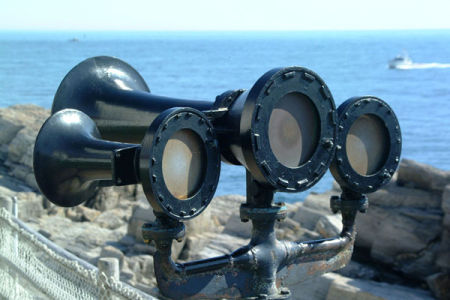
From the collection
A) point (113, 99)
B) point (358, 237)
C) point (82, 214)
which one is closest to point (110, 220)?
point (82, 214)

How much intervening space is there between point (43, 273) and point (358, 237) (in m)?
5.11

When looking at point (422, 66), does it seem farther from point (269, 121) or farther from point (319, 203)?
point (269, 121)

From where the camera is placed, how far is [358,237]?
8938mm

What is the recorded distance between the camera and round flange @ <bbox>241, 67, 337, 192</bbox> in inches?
95.2

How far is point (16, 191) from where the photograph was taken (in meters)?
11.9

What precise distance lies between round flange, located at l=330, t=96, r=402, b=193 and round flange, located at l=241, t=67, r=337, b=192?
0.70 ft

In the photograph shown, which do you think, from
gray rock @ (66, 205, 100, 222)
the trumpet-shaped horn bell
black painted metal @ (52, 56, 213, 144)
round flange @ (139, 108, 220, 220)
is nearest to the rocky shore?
gray rock @ (66, 205, 100, 222)

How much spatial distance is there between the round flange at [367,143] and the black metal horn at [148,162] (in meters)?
0.56

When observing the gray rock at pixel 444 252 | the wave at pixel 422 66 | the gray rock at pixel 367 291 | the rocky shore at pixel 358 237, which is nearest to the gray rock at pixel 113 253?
the rocky shore at pixel 358 237

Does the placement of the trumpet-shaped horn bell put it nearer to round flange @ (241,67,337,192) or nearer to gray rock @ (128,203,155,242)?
round flange @ (241,67,337,192)

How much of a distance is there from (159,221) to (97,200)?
30.4 ft

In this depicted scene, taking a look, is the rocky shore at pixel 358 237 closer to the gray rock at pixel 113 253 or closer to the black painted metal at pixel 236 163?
the gray rock at pixel 113 253

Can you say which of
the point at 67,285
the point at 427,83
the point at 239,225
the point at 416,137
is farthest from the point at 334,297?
the point at 427,83

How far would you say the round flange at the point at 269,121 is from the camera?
7.93ft
